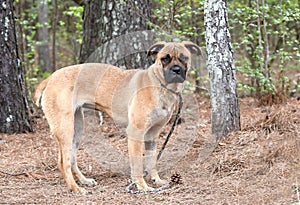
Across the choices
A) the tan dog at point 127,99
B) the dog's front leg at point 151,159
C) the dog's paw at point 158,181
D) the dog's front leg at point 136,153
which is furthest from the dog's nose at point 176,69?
the dog's paw at point 158,181

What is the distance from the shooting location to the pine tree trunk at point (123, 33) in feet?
27.5

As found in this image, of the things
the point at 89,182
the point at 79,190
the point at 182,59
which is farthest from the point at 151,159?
the point at 182,59

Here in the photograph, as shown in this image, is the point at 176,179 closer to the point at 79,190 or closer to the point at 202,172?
the point at 202,172

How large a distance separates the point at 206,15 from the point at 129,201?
2.65 meters

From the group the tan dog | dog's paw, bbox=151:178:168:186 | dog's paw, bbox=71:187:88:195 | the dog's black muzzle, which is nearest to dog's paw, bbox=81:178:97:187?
the tan dog

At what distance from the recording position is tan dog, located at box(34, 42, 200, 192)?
5289 mm

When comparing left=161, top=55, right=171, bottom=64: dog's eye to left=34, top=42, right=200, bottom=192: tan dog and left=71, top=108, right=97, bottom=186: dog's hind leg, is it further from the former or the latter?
left=71, top=108, right=97, bottom=186: dog's hind leg

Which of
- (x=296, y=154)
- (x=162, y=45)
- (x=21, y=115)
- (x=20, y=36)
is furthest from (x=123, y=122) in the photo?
(x=20, y=36)

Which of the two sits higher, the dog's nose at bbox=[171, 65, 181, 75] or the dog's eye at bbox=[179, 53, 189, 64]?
the dog's eye at bbox=[179, 53, 189, 64]

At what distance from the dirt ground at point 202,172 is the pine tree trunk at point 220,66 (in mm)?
296

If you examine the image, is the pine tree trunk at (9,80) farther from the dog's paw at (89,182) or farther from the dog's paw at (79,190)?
the dog's paw at (79,190)

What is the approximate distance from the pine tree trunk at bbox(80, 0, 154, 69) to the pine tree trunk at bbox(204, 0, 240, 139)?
2.32 meters

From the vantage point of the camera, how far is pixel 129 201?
4805 mm

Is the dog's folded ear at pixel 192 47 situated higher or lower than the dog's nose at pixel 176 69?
higher
